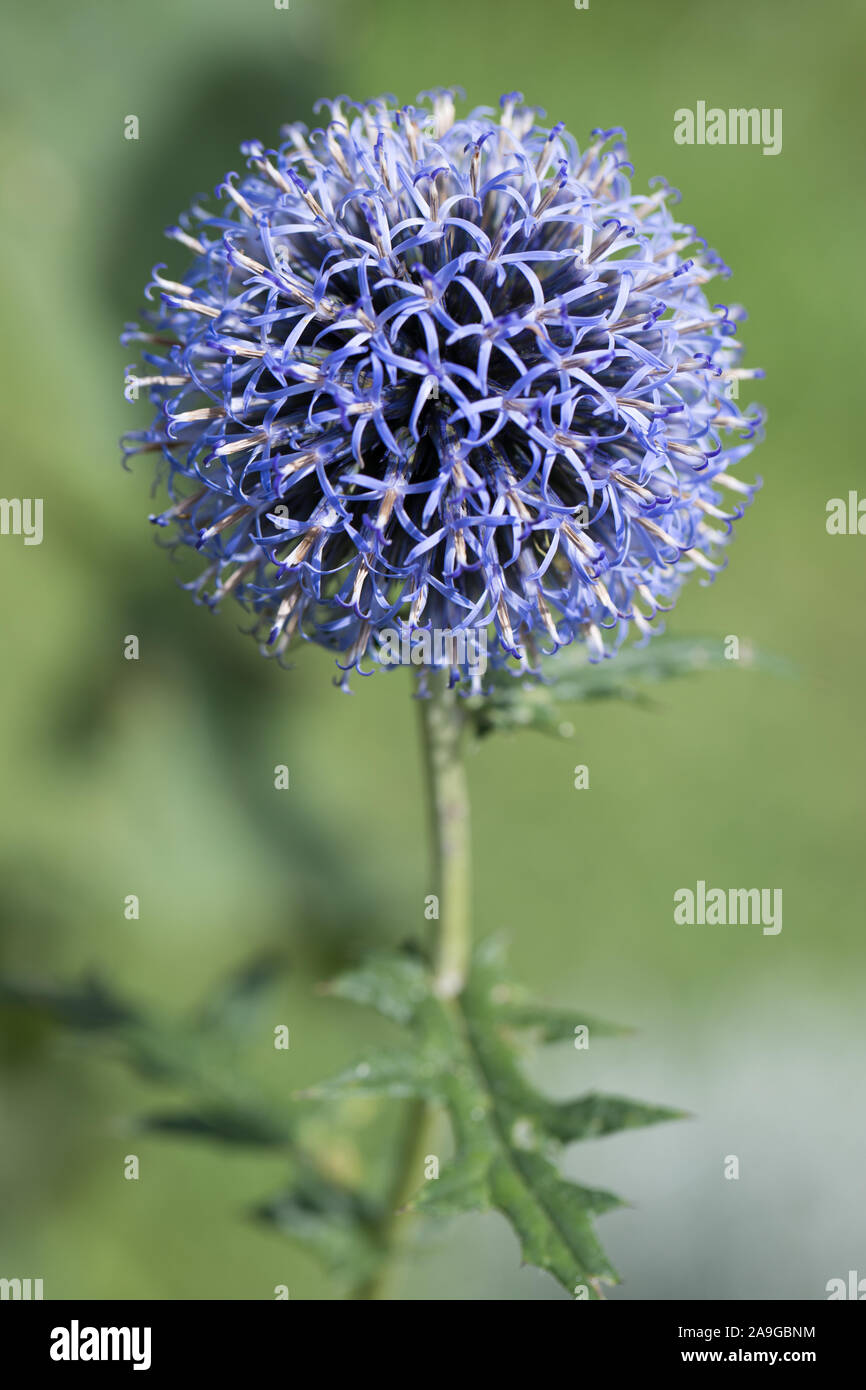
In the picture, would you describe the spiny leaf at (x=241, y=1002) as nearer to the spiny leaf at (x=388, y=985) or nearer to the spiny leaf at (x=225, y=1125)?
the spiny leaf at (x=225, y=1125)

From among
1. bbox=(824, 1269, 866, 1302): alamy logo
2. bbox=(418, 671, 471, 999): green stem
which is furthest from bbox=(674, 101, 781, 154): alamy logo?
bbox=(824, 1269, 866, 1302): alamy logo

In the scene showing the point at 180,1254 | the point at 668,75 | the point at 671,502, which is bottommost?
the point at 180,1254

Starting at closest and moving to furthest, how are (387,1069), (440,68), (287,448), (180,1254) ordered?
(287,448) < (387,1069) < (180,1254) < (440,68)

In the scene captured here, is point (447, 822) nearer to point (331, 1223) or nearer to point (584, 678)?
point (584, 678)

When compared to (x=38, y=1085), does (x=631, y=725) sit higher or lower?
higher

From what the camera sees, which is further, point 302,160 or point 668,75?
point 668,75

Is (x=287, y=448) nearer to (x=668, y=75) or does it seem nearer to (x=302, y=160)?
(x=302, y=160)

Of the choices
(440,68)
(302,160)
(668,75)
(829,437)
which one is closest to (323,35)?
(440,68)
